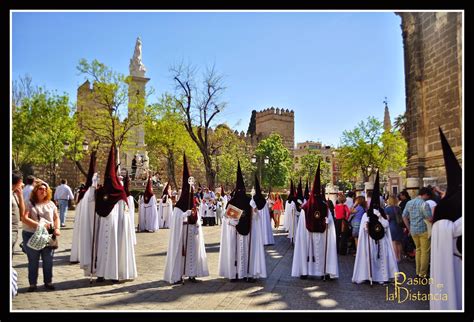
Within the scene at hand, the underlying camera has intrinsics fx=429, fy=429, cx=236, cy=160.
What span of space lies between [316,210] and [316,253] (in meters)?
0.87

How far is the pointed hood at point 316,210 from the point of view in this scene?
28.4 ft

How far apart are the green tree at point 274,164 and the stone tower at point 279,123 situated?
1394 cm

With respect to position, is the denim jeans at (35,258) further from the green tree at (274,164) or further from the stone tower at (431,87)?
the green tree at (274,164)

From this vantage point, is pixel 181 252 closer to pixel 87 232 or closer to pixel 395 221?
pixel 87 232

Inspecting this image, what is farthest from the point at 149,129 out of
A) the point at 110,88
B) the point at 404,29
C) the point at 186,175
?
the point at 186,175

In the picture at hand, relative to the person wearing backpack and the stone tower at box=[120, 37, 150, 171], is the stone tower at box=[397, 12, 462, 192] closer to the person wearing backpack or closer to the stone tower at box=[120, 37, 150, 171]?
the person wearing backpack

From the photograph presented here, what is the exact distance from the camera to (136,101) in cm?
2958

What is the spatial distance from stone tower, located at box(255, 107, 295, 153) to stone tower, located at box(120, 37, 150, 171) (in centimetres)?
3977

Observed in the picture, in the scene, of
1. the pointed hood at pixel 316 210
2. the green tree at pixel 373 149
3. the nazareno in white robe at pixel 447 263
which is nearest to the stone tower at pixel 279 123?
the green tree at pixel 373 149

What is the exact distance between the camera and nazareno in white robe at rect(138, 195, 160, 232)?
58.0 ft
